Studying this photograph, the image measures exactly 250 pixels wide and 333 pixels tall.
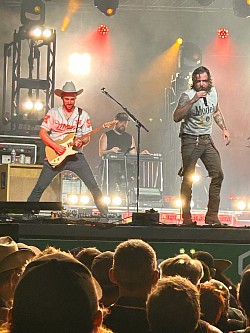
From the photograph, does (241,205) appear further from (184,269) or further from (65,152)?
(184,269)

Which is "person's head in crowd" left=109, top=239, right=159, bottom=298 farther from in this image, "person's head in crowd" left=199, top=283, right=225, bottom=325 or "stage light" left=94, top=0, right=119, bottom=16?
"stage light" left=94, top=0, right=119, bottom=16

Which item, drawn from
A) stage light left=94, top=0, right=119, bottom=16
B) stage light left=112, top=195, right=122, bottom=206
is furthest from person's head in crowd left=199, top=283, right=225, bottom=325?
stage light left=94, top=0, right=119, bottom=16

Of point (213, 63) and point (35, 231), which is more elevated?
Answer: point (213, 63)

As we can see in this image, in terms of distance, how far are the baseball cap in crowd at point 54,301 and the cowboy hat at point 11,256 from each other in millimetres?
1540

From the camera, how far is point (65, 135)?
8508mm

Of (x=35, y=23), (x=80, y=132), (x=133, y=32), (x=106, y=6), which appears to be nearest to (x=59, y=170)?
(x=80, y=132)

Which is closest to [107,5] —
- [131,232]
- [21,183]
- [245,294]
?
[21,183]

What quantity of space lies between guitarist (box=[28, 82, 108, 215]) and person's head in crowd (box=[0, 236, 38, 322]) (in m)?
4.78

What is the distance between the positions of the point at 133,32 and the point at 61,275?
14198 millimetres

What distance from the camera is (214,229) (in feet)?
21.6

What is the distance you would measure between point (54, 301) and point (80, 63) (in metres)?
13.8

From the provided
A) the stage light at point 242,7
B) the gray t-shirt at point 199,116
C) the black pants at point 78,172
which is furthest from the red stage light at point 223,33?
the gray t-shirt at point 199,116

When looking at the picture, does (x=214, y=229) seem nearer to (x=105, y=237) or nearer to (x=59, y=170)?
(x=105, y=237)

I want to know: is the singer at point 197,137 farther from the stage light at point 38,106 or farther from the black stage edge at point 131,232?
the stage light at point 38,106
